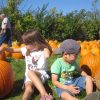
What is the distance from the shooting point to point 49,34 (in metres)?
18.0

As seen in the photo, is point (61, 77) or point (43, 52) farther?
point (43, 52)

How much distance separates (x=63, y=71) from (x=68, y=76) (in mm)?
110

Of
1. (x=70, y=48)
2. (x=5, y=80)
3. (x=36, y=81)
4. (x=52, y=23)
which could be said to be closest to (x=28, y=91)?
(x=36, y=81)

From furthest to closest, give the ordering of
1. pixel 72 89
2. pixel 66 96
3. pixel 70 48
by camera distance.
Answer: pixel 70 48, pixel 72 89, pixel 66 96

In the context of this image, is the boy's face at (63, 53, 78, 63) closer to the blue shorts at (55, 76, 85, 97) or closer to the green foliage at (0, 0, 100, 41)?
the blue shorts at (55, 76, 85, 97)

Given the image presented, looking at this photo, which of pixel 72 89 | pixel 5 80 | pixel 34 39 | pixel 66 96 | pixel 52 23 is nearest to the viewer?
Result: pixel 66 96

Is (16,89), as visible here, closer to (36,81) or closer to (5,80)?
(5,80)

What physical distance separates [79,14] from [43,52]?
14.6 metres

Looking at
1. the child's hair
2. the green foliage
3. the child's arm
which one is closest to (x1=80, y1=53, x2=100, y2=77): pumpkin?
the child's hair

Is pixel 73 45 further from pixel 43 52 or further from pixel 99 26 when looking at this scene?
pixel 99 26

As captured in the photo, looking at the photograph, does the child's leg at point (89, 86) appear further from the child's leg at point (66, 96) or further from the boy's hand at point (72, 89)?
the child's leg at point (66, 96)

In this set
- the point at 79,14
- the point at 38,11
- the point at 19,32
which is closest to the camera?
the point at 19,32

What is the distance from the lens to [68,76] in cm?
552

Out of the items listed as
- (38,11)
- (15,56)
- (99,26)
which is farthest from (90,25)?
(15,56)
